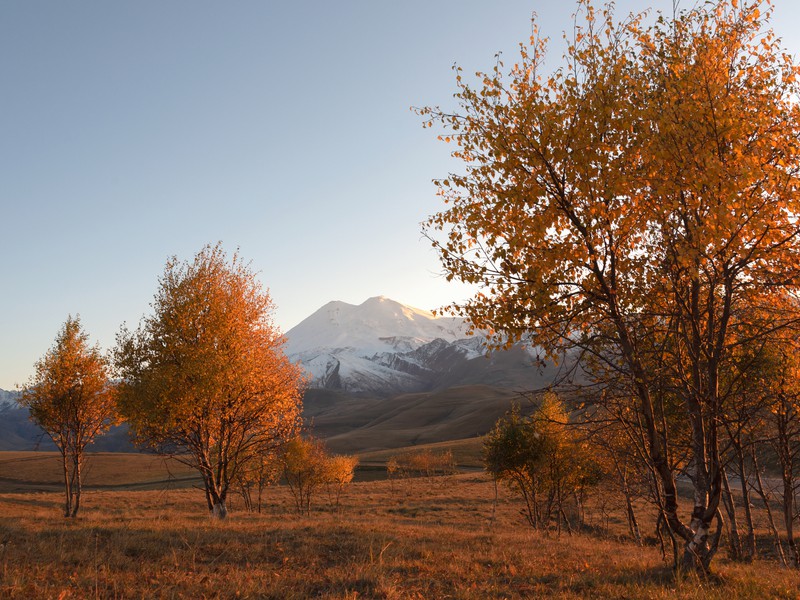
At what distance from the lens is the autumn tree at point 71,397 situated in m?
30.2

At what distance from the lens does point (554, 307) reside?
8664 millimetres

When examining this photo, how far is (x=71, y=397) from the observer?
A: 3041cm

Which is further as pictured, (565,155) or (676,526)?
(676,526)

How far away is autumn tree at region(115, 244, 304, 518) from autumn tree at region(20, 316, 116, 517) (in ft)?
27.3

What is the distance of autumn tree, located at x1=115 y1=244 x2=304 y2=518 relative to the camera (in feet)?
70.2

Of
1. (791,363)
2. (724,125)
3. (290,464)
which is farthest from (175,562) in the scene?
(290,464)

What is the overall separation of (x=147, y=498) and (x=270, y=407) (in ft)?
152

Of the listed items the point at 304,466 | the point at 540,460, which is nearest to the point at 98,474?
the point at 304,466

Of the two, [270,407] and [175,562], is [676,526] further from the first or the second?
[270,407]

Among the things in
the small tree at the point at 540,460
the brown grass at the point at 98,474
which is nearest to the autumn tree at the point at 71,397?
the small tree at the point at 540,460

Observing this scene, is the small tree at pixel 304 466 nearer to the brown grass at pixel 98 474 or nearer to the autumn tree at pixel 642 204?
the autumn tree at pixel 642 204

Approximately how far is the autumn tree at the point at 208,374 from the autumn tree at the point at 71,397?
27.3ft

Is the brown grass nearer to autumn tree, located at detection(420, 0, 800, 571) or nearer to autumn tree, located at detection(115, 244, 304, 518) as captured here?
autumn tree, located at detection(115, 244, 304, 518)

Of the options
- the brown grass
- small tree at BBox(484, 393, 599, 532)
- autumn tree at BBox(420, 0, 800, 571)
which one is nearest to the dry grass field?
autumn tree at BBox(420, 0, 800, 571)
